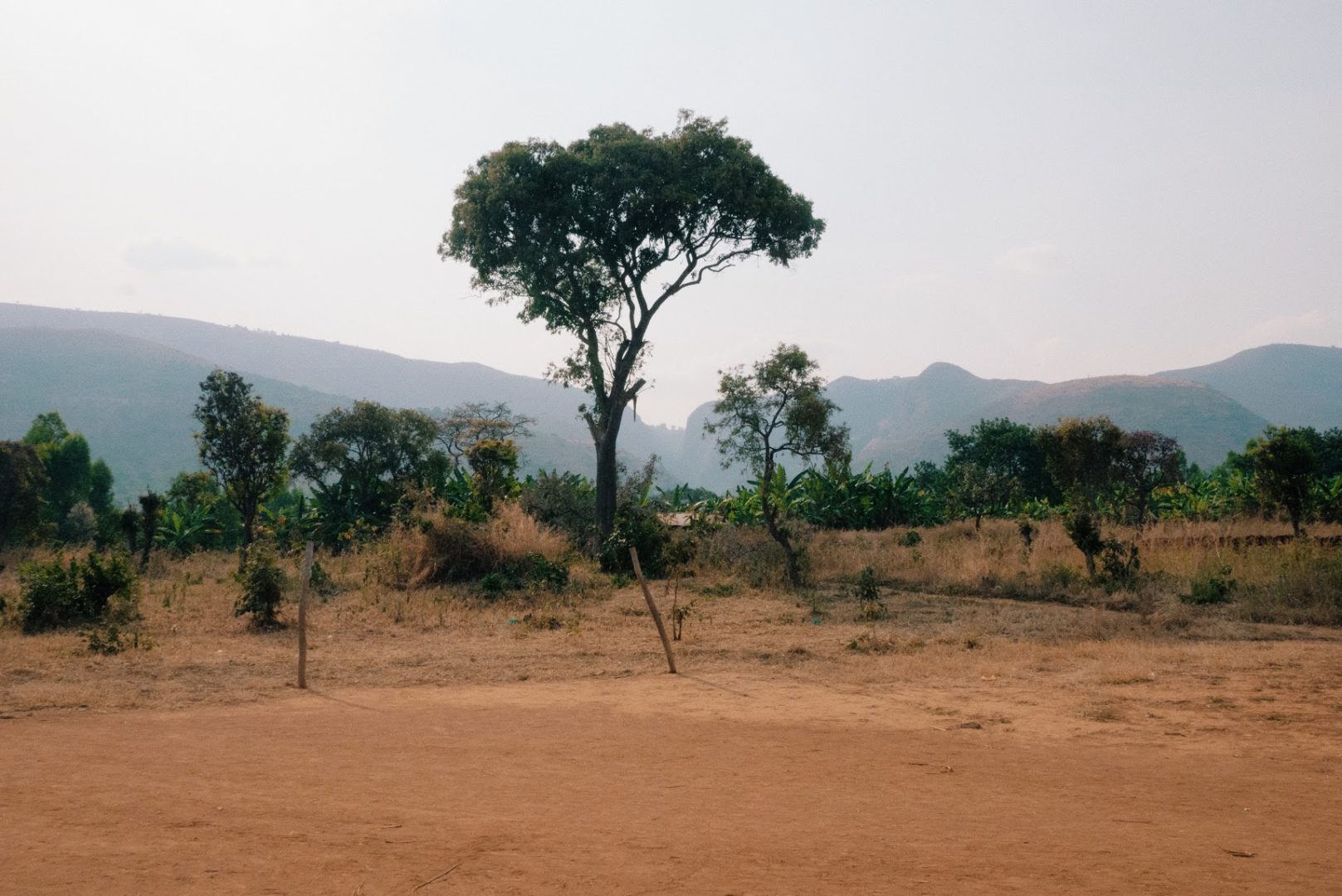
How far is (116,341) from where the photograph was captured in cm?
16725

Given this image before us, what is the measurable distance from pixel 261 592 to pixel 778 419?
35.7ft

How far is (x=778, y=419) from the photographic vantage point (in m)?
19.4

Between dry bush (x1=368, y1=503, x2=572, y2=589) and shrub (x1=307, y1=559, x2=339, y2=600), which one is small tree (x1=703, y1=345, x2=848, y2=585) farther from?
shrub (x1=307, y1=559, x2=339, y2=600)

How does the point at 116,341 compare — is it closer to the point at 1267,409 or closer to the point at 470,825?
the point at 470,825

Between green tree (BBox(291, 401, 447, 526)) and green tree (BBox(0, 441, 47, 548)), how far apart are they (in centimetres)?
614

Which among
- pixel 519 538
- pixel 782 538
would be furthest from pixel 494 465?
pixel 782 538

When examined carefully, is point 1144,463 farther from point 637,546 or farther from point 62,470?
point 62,470

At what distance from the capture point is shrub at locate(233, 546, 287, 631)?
43.9 feet

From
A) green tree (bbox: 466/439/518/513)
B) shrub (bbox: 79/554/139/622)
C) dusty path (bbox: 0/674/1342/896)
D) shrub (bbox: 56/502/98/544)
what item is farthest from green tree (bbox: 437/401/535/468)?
dusty path (bbox: 0/674/1342/896)

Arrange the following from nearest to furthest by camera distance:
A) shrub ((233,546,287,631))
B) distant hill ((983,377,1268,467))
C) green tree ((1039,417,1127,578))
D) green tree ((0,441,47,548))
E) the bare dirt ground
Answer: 1. the bare dirt ground
2. shrub ((233,546,287,631))
3. green tree ((0,441,47,548))
4. green tree ((1039,417,1127,578))
5. distant hill ((983,377,1268,467))

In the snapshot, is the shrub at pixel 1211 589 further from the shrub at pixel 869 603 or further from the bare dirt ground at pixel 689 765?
the shrub at pixel 869 603

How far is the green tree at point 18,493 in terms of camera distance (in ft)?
69.4

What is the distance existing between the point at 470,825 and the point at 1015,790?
3.51 m

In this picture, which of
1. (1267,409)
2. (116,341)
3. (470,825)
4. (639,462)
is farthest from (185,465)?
(1267,409)
